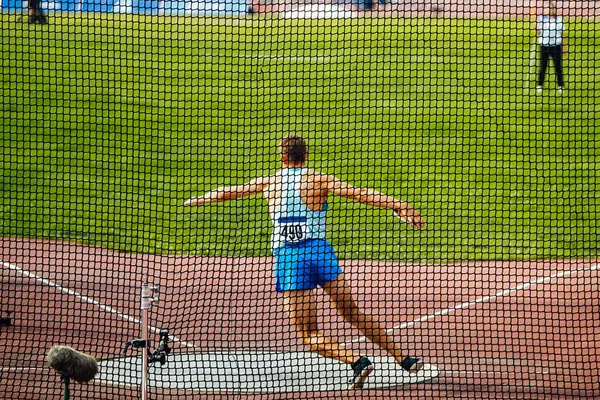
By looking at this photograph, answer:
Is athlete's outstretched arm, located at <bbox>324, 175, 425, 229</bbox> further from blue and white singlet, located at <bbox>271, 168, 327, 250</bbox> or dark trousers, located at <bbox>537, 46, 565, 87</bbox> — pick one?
dark trousers, located at <bbox>537, 46, 565, 87</bbox>

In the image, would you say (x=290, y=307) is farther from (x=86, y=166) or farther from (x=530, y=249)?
(x=86, y=166)

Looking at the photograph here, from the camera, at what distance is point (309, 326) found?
8.52 m

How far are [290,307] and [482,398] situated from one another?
1.72m

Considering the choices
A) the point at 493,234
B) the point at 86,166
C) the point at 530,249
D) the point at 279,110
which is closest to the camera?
the point at 530,249

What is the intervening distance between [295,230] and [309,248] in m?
0.19

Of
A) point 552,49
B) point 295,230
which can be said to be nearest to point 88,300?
point 295,230

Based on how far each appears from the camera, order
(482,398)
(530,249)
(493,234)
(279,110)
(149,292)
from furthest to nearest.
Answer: (279,110) → (493,234) → (530,249) → (482,398) → (149,292)

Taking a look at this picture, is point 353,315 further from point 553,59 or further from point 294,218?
point 553,59

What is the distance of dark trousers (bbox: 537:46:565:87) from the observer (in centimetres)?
1866

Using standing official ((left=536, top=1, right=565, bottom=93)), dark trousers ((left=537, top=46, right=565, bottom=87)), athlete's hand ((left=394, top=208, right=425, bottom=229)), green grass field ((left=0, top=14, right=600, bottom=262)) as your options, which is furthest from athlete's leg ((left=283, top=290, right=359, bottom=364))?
dark trousers ((left=537, top=46, right=565, bottom=87))

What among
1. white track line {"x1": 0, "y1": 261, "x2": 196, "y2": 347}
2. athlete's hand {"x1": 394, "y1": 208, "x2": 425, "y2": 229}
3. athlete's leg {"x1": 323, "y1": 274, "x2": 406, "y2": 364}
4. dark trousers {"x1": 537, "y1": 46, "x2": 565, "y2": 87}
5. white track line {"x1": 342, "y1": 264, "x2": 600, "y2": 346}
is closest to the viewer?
athlete's hand {"x1": 394, "y1": 208, "x2": 425, "y2": 229}

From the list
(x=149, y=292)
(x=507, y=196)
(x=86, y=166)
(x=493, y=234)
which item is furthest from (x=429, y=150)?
(x=149, y=292)

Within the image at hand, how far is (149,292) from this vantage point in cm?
758

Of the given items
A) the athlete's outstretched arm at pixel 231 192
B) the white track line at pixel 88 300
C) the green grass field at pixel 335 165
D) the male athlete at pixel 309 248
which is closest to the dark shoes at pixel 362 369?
the male athlete at pixel 309 248
